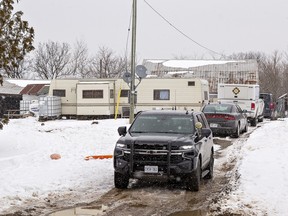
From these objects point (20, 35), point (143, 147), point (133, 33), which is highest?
point (133, 33)

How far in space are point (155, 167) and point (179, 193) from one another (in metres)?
0.72

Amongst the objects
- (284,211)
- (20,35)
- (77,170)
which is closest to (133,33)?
(20,35)

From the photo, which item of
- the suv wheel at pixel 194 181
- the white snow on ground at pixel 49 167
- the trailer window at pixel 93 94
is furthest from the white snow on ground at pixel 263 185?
the trailer window at pixel 93 94

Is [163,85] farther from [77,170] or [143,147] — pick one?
[143,147]

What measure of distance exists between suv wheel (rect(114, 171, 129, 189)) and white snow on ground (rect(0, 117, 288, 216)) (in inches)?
11.4

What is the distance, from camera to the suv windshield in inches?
398

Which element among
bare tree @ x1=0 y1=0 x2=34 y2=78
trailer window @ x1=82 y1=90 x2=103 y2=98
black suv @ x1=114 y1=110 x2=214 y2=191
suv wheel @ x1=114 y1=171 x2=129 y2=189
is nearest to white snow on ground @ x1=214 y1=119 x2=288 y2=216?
black suv @ x1=114 y1=110 x2=214 y2=191

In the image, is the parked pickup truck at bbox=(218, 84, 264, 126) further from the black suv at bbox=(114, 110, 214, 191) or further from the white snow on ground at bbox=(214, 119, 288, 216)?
the black suv at bbox=(114, 110, 214, 191)

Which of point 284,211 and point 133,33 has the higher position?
point 133,33

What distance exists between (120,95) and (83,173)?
24633 millimetres

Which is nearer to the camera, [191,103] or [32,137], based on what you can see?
[32,137]

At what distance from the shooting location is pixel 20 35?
12477 millimetres

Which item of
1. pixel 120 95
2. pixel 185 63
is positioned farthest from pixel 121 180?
pixel 185 63

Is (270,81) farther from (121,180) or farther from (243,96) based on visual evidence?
(121,180)
